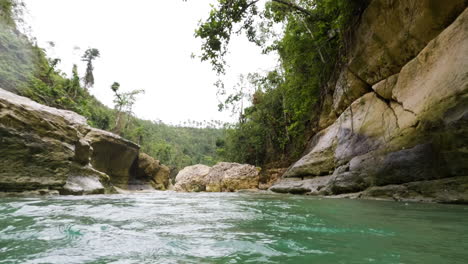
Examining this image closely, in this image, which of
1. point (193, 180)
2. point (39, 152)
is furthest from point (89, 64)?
point (39, 152)

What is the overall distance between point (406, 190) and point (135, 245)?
4.78 metres

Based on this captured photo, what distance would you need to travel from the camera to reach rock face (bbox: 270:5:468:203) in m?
3.90

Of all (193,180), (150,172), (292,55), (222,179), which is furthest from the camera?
(150,172)

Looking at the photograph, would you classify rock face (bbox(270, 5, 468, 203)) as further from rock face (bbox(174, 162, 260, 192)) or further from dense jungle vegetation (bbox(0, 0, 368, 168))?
rock face (bbox(174, 162, 260, 192))

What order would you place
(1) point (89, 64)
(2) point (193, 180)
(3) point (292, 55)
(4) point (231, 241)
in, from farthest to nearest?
(1) point (89, 64)
(2) point (193, 180)
(3) point (292, 55)
(4) point (231, 241)

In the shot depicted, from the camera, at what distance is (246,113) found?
19.7m

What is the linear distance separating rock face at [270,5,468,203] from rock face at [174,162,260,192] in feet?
16.0

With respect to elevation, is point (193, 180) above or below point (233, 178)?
below

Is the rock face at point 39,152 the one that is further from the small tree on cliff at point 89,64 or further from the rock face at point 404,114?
the small tree on cliff at point 89,64

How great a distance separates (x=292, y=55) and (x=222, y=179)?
23.5ft

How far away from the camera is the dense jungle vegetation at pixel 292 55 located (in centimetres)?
784

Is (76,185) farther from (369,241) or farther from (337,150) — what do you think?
(337,150)

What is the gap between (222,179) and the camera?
13.3 meters

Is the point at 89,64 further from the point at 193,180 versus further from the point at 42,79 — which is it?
the point at 193,180
